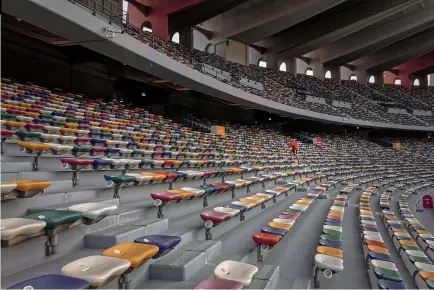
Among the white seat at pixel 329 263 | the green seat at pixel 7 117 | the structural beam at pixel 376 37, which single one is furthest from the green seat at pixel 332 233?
the structural beam at pixel 376 37

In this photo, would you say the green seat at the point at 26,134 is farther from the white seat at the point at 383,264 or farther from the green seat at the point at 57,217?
the white seat at the point at 383,264

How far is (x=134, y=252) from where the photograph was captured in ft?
7.15

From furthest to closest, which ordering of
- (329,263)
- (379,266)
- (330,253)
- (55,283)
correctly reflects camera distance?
(379,266) < (330,253) < (329,263) < (55,283)

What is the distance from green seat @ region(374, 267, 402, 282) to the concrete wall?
2167cm

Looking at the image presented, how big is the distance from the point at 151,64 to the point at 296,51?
65.9 feet

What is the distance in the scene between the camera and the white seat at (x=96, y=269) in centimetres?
171

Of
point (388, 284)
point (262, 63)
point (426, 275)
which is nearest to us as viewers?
point (388, 284)

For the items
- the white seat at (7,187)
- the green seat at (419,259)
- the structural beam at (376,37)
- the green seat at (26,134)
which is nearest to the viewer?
the white seat at (7,187)

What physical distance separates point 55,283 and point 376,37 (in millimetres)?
31256

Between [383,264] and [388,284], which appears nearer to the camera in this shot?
[388,284]

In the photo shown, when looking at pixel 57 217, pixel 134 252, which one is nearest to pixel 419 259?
pixel 134 252

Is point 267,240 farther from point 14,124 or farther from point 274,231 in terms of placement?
point 14,124

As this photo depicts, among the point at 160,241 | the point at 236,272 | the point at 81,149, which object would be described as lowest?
the point at 236,272

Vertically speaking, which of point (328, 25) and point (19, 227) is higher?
point (328, 25)
